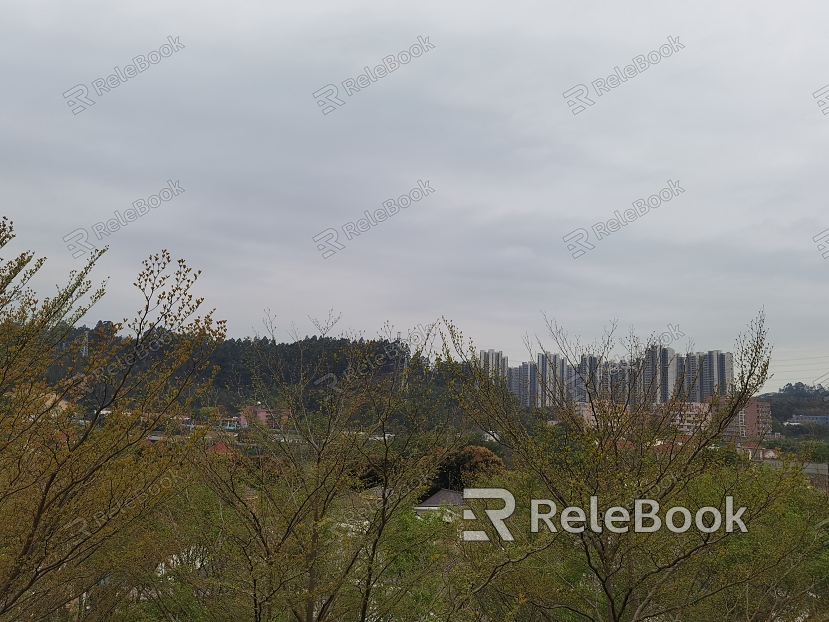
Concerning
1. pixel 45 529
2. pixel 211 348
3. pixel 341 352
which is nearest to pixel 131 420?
pixel 211 348

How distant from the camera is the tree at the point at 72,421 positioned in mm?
3816

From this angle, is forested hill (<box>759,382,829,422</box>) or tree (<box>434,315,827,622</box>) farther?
forested hill (<box>759,382,829,422</box>)

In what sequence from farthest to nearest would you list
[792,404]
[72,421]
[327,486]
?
[792,404] < [327,486] < [72,421]

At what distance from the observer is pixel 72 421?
14.5 ft

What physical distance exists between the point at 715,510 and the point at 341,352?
3915 millimetres

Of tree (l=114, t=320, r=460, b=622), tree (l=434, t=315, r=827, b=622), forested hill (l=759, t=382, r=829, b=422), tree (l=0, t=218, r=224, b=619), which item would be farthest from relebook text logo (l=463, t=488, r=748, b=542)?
forested hill (l=759, t=382, r=829, b=422)

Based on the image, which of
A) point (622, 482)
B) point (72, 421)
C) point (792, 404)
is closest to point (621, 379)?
point (622, 482)

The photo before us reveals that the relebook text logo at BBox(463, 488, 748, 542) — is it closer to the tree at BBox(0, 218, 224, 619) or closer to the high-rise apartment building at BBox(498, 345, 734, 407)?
the high-rise apartment building at BBox(498, 345, 734, 407)

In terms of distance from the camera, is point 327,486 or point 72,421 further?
point 327,486

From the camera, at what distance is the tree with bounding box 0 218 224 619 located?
12.5ft

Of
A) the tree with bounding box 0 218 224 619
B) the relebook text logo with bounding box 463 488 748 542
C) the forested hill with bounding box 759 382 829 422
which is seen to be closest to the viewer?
the tree with bounding box 0 218 224 619

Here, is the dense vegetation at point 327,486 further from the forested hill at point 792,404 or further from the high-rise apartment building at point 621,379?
the forested hill at point 792,404

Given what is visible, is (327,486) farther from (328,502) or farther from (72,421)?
(72,421)

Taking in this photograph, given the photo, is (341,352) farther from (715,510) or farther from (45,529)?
(715,510)
